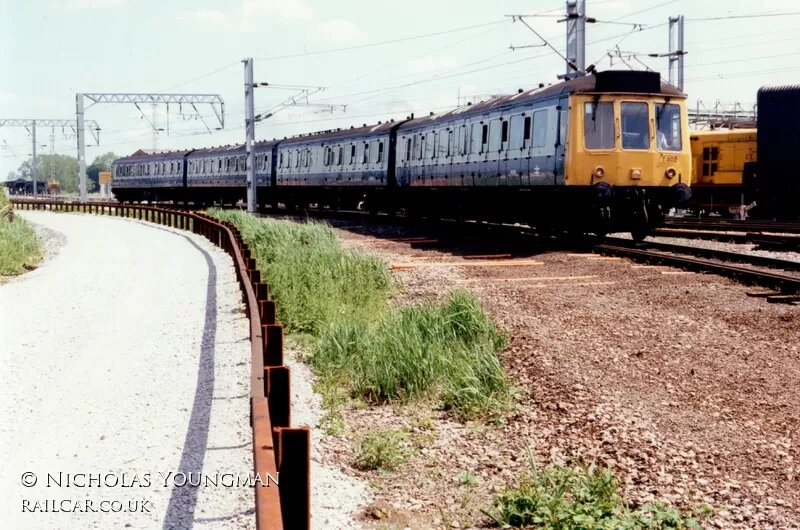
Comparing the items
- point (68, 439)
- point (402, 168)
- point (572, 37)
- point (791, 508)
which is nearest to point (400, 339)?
point (68, 439)

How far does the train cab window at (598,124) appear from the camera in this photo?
17547 mm

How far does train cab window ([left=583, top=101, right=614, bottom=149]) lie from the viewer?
1755 centimetres

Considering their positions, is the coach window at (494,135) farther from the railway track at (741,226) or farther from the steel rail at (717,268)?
the railway track at (741,226)

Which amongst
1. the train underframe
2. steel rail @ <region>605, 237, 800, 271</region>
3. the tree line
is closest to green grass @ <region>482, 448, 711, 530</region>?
steel rail @ <region>605, 237, 800, 271</region>

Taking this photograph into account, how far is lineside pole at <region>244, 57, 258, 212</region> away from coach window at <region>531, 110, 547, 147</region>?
20605 mm

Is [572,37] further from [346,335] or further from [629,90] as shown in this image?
[346,335]

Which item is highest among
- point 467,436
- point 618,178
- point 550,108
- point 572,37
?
point 572,37

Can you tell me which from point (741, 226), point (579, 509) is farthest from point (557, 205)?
point (579, 509)

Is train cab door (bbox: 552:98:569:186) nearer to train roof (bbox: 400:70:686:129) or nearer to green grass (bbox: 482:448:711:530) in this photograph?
train roof (bbox: 400:70:686:129)

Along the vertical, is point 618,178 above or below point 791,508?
above

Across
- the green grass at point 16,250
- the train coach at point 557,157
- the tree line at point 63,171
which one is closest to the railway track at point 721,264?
the train coach at point 557,157

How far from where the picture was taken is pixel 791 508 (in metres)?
5.18

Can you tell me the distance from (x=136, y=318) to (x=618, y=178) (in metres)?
9.25

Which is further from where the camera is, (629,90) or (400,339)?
(629,90)
